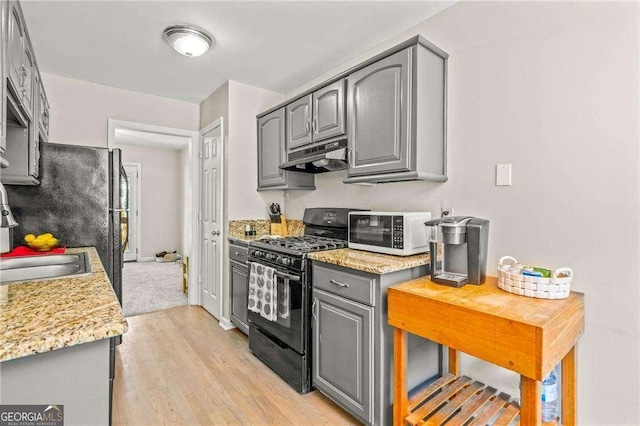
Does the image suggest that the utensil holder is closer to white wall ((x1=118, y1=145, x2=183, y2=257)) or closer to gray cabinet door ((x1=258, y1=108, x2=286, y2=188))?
gray cabinet door ((x1=258, y1=108, x2=286, y2=188))

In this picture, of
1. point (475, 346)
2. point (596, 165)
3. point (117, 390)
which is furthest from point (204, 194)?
point (596, 165)

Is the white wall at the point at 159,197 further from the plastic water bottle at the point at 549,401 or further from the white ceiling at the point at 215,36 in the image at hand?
the plastic water bottle at the point at 549,401

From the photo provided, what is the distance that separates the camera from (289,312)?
221 centimetres

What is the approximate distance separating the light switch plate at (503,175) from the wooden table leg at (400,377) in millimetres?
999

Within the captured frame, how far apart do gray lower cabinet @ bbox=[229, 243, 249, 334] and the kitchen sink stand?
118 cm

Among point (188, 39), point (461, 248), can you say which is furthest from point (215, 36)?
point (461, 248)

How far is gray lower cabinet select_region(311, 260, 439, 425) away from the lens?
167cm

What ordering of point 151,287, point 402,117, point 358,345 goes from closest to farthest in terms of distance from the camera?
point 358,345 < point 402,117 < point 151,287

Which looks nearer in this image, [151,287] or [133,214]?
[151,287]

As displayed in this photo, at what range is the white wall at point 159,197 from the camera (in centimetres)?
→ 667

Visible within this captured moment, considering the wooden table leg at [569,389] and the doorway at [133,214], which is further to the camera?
the doorway at [133,214]

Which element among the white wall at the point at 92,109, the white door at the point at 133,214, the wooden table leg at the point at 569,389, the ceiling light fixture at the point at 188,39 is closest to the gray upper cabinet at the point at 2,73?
the ceiling light fixture at the point at 188,39

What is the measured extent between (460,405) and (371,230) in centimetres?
108

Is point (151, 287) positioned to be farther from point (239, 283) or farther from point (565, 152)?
point (565, 152)
